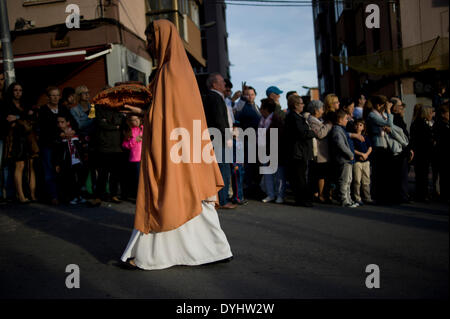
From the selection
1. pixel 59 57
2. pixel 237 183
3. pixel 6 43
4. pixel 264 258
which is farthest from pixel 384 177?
pixel 59 57

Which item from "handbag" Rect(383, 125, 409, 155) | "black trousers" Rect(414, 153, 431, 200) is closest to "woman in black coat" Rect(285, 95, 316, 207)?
"handbag" Rect(383, 125, 409, 155)

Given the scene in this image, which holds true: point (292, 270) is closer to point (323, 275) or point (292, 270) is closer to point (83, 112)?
point (323, 275)

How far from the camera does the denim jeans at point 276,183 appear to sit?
8391mm

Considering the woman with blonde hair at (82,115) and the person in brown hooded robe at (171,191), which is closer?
the person in brown hooded robe at (171,191)

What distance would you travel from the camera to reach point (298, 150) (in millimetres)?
7836

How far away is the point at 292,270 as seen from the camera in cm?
388

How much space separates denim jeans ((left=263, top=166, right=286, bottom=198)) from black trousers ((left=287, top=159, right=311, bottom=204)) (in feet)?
1.55

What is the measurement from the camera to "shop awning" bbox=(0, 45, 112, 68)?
37.0 feet

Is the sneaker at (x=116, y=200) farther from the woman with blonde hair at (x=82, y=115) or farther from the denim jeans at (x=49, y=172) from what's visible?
the woman with blonde hair at (x=82, y=115)

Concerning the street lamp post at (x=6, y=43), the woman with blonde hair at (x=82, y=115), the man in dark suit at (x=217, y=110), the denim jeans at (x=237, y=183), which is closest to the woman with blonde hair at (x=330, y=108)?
the denim jeans at (x=237, y=183)

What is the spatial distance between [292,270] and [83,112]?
6.19 meters

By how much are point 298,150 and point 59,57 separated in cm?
715

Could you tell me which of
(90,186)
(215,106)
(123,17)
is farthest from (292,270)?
(123,17)

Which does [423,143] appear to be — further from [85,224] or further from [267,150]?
[85,224]
